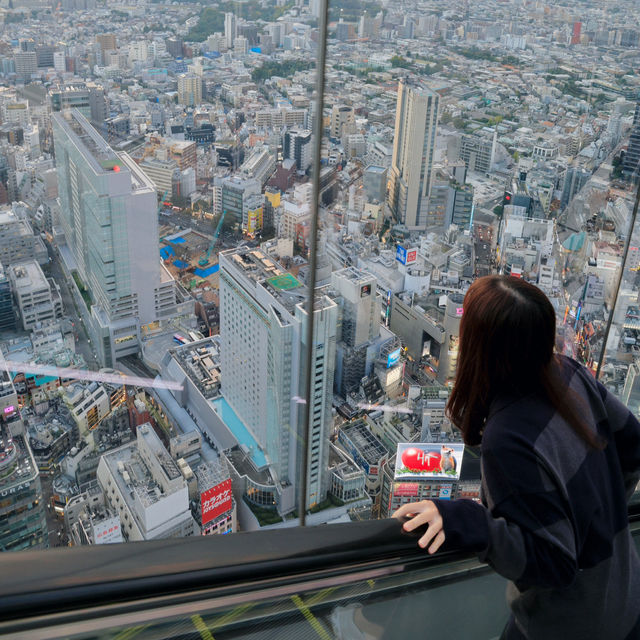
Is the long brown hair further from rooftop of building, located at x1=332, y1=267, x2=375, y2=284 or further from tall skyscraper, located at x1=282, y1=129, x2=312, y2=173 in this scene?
rooftop of building, located at x1=332, y1=267, x2=375, y2=284

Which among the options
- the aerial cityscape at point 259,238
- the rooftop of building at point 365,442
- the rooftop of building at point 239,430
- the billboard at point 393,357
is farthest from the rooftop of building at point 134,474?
the billboard at point 393,357

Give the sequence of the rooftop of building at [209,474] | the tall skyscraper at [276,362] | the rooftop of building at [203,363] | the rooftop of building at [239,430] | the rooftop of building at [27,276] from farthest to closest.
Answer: the rooftop of building at [203,363]
the rooftop of building at [209,474]
the rooftop of building at [239,430]
the rooftop of building at [27,276]
the tall skyscraper at [276,362]

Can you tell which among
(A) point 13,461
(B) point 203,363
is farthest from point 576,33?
(A) point 13,461

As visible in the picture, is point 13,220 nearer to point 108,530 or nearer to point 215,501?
point 108,530

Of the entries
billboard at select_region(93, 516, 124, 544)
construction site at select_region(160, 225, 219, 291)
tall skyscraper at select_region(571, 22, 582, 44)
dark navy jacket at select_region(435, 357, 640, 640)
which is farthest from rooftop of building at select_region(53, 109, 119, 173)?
dark navy jacket at select_region(435, 357, 640, 640)

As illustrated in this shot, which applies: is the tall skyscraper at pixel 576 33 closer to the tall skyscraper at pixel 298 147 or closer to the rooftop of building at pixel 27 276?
Answer: the tall skyscraper at pixel 298 147
